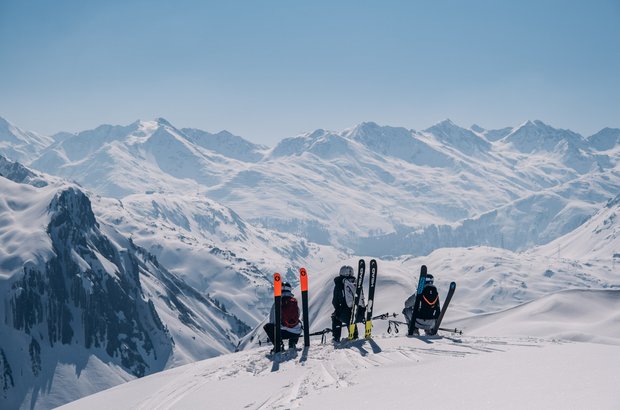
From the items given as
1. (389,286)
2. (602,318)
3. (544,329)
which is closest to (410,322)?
(544,329)

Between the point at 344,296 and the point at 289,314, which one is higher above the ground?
the point at 344,296

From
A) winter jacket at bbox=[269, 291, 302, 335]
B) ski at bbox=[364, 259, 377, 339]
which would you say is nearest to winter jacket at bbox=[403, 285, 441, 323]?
ski at bbox=[364, 259, 377, 339]

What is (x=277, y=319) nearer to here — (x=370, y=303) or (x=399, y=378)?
(x=370, y=303)

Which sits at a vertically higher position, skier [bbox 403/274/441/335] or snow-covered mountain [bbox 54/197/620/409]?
skier [bbox 403/274/441/335]

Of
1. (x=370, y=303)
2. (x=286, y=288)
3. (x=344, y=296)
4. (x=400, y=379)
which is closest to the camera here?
(x=400, y=379)

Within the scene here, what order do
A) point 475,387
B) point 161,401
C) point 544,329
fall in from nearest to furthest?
point 475,387 < point 161,401 < point 544,329

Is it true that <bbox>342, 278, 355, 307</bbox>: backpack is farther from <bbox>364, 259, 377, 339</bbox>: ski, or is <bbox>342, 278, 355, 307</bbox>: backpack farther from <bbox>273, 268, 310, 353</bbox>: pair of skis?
<bbox>273, 268, 310, 353</bbox>: pair of skis

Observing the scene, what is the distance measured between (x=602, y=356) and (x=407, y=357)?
5411 millimetres

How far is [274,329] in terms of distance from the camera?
77.1ft

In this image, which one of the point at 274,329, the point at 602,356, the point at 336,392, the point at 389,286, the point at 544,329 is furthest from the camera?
the point at 389,286

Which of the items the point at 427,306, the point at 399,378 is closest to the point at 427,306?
the point at 427,306

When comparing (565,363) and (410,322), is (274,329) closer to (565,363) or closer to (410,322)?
(410,322)

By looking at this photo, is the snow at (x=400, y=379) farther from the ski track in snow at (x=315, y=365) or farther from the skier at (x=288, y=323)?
the skier at (x=288, y=323)

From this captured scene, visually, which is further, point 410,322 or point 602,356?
point 410,322
